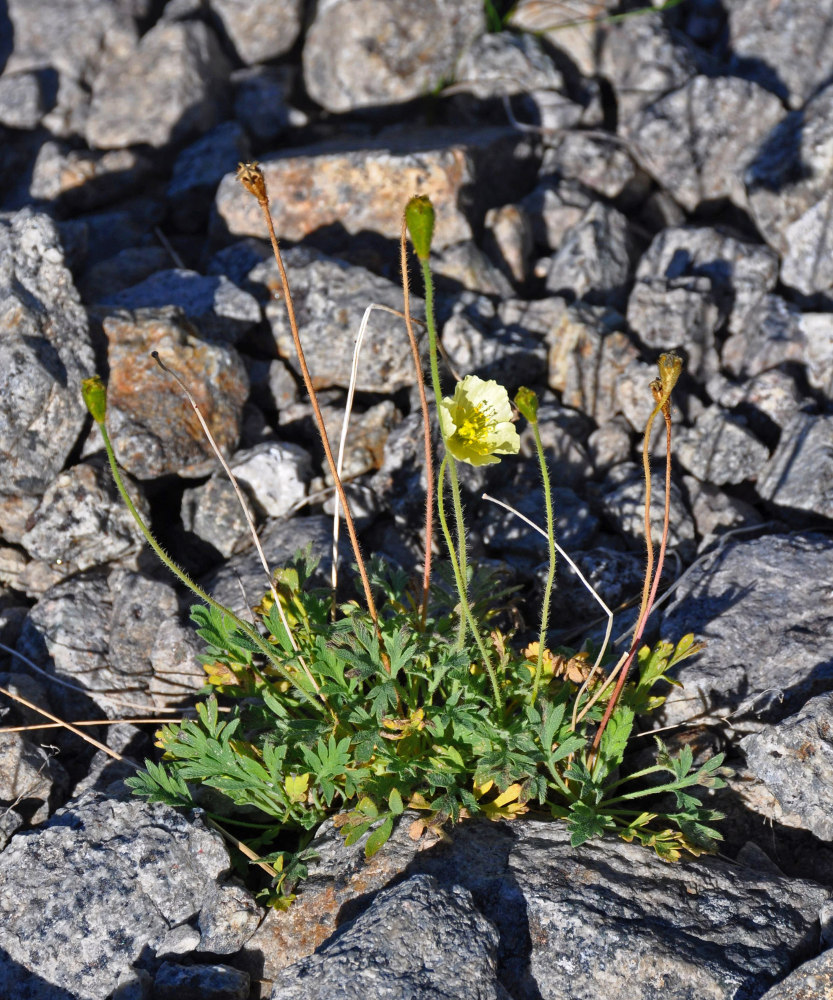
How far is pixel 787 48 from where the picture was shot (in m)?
6.61

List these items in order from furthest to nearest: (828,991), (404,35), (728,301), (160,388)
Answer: (404,35) → (728,301) → (160,388) → (828,991)

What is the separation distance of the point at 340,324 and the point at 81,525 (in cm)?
172

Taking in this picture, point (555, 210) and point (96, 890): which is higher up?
point (555, 210)

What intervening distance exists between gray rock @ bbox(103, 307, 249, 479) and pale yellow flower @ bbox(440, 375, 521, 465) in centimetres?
189

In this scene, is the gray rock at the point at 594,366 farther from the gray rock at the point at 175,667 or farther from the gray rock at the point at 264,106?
the gray rock at the point at 264,106

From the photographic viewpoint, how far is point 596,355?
16.6 ft

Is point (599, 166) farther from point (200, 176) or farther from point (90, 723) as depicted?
point (90, 723)

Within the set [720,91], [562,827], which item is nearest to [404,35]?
[720,91]

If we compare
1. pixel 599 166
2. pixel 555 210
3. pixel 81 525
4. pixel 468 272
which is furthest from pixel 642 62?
pixel 81 525

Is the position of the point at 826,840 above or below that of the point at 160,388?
below

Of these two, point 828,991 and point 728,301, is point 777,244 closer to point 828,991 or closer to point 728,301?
point 728,301

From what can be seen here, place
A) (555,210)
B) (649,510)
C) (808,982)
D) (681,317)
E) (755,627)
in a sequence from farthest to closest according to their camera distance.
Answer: (555,210)
(681,317)
(755,627)
(649,510)
(808,982)

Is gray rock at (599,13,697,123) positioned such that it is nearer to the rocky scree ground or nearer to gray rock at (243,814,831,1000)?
the rocky scree ground

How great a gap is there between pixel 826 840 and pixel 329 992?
71.2 inches
